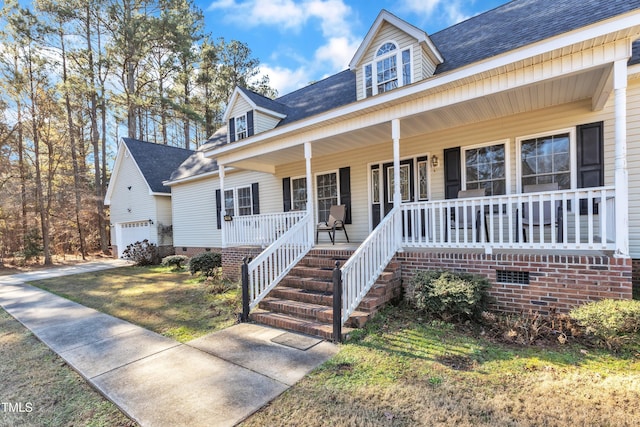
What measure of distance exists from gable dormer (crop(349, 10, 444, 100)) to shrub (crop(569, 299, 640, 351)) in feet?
15.3

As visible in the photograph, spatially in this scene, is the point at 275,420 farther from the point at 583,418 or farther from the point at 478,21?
the point at 478,21

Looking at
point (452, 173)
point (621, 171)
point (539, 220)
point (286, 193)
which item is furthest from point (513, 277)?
point (286, 193)

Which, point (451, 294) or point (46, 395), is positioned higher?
point (451, 294)

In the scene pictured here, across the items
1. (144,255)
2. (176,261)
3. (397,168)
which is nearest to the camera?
(397,168)

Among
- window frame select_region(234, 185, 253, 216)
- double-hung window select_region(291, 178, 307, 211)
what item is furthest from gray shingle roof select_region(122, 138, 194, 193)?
double-hung window select_region(291, 178, 307, 211)

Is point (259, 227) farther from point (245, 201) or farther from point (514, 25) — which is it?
point (514, 25)

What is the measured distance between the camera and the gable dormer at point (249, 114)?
9172 mm

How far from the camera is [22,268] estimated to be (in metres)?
12.9

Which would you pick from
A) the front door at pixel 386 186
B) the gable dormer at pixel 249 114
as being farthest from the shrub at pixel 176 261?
the front door at pixel 386 186

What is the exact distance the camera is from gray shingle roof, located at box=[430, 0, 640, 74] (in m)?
5.30

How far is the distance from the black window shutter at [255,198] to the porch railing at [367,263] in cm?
616

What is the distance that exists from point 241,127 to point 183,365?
7.70m

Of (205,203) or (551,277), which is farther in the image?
(205,203)

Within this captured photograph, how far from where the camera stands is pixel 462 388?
2.78 metres
